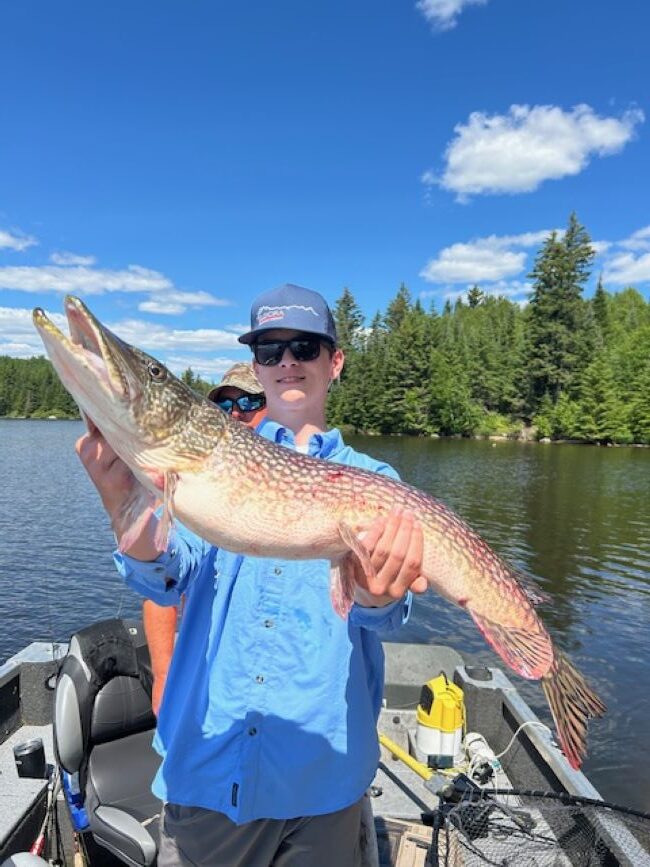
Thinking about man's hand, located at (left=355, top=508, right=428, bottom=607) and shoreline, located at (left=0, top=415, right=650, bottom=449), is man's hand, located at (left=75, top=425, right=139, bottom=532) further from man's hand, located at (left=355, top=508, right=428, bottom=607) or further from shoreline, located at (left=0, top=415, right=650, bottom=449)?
shoreline, located at (left=0, top=415, right=650, bottom=449)

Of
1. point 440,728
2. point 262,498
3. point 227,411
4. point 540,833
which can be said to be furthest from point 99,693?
point 540,833

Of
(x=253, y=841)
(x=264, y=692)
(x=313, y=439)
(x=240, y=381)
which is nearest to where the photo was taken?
(x=253, y=841)

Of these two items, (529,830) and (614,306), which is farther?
(614,306)

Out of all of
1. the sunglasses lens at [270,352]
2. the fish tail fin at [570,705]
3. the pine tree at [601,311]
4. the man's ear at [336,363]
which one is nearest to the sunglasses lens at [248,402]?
the man's ear at [336,363]

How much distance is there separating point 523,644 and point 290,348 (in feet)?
6.30

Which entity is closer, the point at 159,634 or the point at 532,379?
the point at 159,634

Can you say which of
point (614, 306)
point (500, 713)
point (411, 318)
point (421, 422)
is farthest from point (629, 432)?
point (500, 713)

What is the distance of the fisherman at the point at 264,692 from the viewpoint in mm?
2375

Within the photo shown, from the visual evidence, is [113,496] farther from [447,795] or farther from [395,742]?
[395,742]

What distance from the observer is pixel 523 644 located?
3.02 meters

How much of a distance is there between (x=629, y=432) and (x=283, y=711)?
73.2 meters

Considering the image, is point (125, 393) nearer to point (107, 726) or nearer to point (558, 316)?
point (107, 726)

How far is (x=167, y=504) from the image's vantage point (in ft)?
8.21

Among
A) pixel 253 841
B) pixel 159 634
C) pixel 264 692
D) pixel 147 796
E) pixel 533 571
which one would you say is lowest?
pixel 533 571
